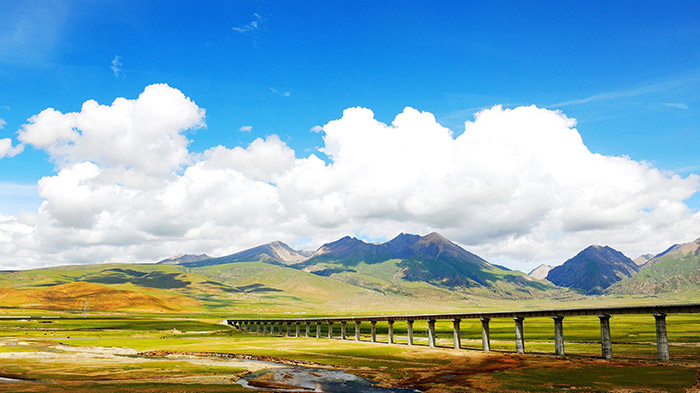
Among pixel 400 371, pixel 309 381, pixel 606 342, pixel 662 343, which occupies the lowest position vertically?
pixel 400 371

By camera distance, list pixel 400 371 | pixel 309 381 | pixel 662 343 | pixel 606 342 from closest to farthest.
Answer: pixel 309 381 < pixel 400 371 < pixel 662 343 < pixel 606 342

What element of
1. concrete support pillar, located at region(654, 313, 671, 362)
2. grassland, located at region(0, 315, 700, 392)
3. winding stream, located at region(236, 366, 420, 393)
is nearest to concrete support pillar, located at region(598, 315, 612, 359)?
grassland, located at region(0, 315, 700, 392)

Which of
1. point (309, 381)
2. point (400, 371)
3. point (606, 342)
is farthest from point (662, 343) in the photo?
point (309, 381)

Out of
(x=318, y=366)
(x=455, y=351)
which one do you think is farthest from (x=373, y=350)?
(x=318, y=366)

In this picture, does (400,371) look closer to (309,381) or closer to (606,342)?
(309,381)

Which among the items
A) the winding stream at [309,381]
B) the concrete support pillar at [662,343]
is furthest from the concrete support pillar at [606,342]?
the winding stream at [309,381]

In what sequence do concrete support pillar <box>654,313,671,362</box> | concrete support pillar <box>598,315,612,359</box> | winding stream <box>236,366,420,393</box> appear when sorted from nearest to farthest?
winding stream <box>236,366,420,393</box>, concrete support pillar <box>654,313,671,362</box>, concrete support pillar <box>598,315,612,359</box>

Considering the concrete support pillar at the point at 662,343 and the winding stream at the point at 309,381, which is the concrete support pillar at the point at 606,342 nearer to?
the concrete support pillar at the point at 662,343

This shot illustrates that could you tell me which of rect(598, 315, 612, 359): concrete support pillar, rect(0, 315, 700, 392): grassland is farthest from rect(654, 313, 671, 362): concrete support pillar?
rect(598, 315, 612, 359): concrete support pillar

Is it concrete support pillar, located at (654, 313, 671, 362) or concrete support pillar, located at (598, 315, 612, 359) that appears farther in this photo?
concrete support pillar, located at (598, 315, 612, 359)

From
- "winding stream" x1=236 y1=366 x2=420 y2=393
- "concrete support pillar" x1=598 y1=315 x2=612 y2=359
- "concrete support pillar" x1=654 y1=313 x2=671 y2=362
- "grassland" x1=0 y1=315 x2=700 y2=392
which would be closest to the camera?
"grassland" x1=0 y1=315 x2=700 y2=392

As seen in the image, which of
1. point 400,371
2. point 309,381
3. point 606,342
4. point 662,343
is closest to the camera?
point 309,381

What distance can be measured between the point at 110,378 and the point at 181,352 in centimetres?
3664

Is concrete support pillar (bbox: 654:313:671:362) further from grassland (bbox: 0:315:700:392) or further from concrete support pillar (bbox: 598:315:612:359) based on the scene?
concrete support pillar (bbox: 598:315:612:359)
